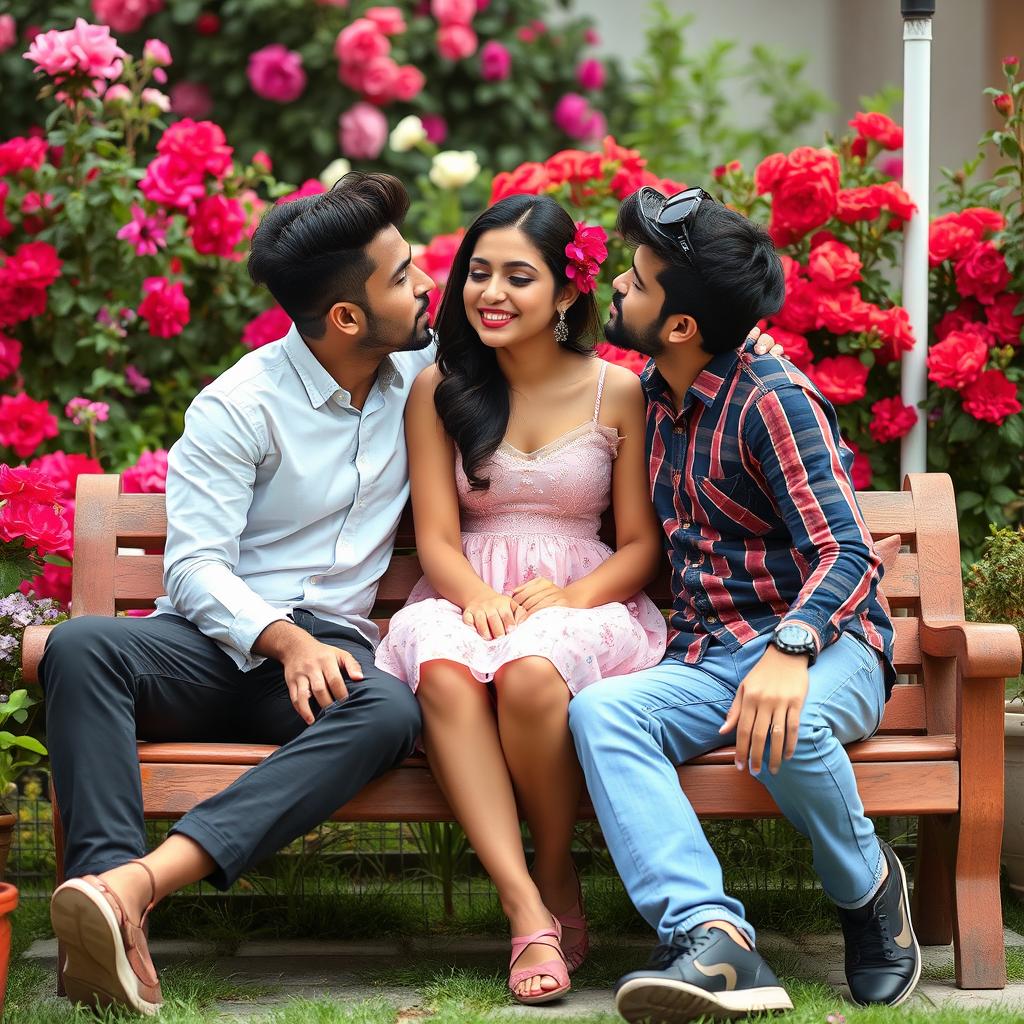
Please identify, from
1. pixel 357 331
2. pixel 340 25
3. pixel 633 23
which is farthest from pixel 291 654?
pixel 633 23

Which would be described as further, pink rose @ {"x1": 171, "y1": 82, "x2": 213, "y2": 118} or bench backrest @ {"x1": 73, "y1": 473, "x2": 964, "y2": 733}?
pink rose @ {"x1": 171, "y1": 82, "x2": 213, "y2": 118}

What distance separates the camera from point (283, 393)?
3.14 meters

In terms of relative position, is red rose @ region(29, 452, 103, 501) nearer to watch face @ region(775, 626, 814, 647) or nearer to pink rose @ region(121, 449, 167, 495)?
pink rose @ region(121, 449, 167, 495)

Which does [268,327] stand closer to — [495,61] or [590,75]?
[495,61]

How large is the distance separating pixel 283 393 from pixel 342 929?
121 cm

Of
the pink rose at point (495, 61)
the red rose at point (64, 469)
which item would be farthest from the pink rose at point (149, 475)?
the pink rose at point (495, 61)

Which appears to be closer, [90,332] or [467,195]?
[90,332]

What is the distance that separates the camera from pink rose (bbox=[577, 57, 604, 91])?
644 cm

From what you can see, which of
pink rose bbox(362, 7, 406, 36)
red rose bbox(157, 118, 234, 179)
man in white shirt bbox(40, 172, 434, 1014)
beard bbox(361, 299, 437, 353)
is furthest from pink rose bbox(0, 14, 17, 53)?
beard bbox(361, 299, 437, 353)

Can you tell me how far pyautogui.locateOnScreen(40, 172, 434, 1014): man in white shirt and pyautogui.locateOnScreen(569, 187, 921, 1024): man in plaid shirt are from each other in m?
0.48

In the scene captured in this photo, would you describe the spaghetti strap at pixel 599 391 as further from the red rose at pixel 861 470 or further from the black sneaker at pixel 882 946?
the black sneaker at pixel 882 946

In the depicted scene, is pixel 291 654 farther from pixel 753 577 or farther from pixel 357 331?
pixel 753 577

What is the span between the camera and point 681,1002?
2.38 metres

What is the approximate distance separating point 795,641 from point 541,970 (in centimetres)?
75
